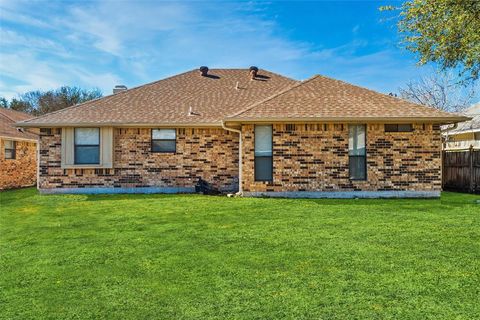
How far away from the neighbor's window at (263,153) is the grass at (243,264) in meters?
2.78

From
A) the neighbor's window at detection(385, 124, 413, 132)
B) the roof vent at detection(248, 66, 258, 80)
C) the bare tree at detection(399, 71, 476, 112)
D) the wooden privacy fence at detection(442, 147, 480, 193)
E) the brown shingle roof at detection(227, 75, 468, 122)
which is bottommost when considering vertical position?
the wooden privacy fence at detection(442, 147, 480, 193)

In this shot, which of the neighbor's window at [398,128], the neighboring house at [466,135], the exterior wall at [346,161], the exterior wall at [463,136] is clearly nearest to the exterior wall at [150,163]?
the exterior wall at [346,161]

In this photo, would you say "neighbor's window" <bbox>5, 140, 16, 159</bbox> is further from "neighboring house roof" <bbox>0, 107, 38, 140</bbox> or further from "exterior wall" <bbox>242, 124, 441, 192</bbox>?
"exterior wall" <bbox>242, 124, 441, 192</bbox>

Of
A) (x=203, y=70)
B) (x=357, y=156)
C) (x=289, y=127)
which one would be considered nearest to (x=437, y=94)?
(x=203, y=70)

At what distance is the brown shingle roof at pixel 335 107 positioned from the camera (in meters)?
11.3

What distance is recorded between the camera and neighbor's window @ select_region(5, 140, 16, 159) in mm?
16844

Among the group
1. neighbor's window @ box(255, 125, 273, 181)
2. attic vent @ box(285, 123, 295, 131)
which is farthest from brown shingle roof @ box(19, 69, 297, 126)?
attic vent @ box(285, 123, 295, 131)

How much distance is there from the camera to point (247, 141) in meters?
11.8

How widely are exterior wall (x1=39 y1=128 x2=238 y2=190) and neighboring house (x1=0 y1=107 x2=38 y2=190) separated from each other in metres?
3.83

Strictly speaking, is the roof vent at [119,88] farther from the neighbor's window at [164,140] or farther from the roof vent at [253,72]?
the roof vent at [253,72]

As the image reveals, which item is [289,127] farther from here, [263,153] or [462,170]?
[462,170]

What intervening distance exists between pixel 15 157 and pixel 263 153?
1219cm

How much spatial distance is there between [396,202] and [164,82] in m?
11.1

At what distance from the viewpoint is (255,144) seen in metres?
11.9
